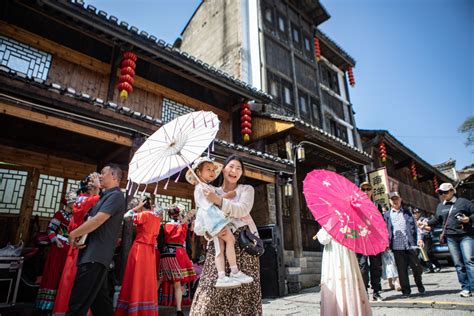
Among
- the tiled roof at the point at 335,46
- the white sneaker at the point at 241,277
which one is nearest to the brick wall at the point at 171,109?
the white sneaker at the point at 241,277

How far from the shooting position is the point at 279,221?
824 cm

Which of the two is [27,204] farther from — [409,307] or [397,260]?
[397,260]

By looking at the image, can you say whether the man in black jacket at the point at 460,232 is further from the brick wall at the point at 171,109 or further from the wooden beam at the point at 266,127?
the brick wall at the point at 171,109

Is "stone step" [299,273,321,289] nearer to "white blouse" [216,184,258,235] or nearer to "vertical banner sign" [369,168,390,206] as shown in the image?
"vertical banner sign" [369,168,390,206]

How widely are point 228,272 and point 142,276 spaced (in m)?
2.52

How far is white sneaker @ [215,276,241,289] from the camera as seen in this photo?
2092 millimetres

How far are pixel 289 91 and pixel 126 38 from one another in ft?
29.4

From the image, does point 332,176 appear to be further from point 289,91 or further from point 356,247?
point 289,91

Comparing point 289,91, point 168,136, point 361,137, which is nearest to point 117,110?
point 168,136

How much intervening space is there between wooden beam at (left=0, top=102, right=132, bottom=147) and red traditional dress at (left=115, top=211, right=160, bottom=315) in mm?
1902

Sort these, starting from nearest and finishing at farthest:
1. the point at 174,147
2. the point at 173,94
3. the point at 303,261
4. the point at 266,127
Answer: the point at 174,147 → the point at 303,261 → the point at 173,94 → the point at 266,127

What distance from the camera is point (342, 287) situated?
10.4ft

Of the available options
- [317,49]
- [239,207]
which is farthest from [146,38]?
[317,49]

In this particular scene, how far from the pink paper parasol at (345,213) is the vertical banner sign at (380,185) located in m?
10.2
